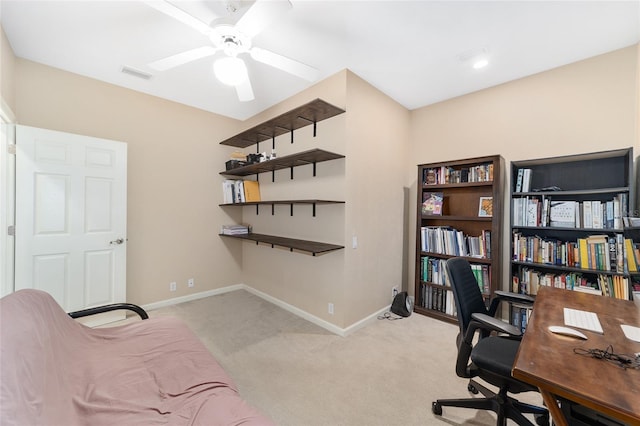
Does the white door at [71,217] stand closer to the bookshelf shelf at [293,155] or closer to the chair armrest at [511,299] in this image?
the bookshelf shelf at [293,155]

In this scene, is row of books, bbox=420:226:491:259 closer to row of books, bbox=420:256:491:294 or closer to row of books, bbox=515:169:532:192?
row of books, bbox=420:256:491:294

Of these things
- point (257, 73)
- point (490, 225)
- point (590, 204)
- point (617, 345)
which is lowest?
A: point (617, 345)

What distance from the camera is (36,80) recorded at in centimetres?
254

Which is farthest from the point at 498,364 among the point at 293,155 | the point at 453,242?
the point at 293,155

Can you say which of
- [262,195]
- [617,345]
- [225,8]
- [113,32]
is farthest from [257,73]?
[617,345]

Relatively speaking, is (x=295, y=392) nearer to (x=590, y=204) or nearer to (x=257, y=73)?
(x=590, y=204)

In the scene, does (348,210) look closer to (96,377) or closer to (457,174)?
(457,174)

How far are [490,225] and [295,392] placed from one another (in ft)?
8.62

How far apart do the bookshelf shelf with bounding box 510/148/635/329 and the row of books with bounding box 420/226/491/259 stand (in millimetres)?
256

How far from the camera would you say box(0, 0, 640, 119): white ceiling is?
192cm

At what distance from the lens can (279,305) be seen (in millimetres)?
3375

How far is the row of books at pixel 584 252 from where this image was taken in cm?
200

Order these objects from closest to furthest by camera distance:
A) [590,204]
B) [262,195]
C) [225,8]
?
[225,8] < [590,204] < [262,195]

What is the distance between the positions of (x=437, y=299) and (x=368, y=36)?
2.86 metres
